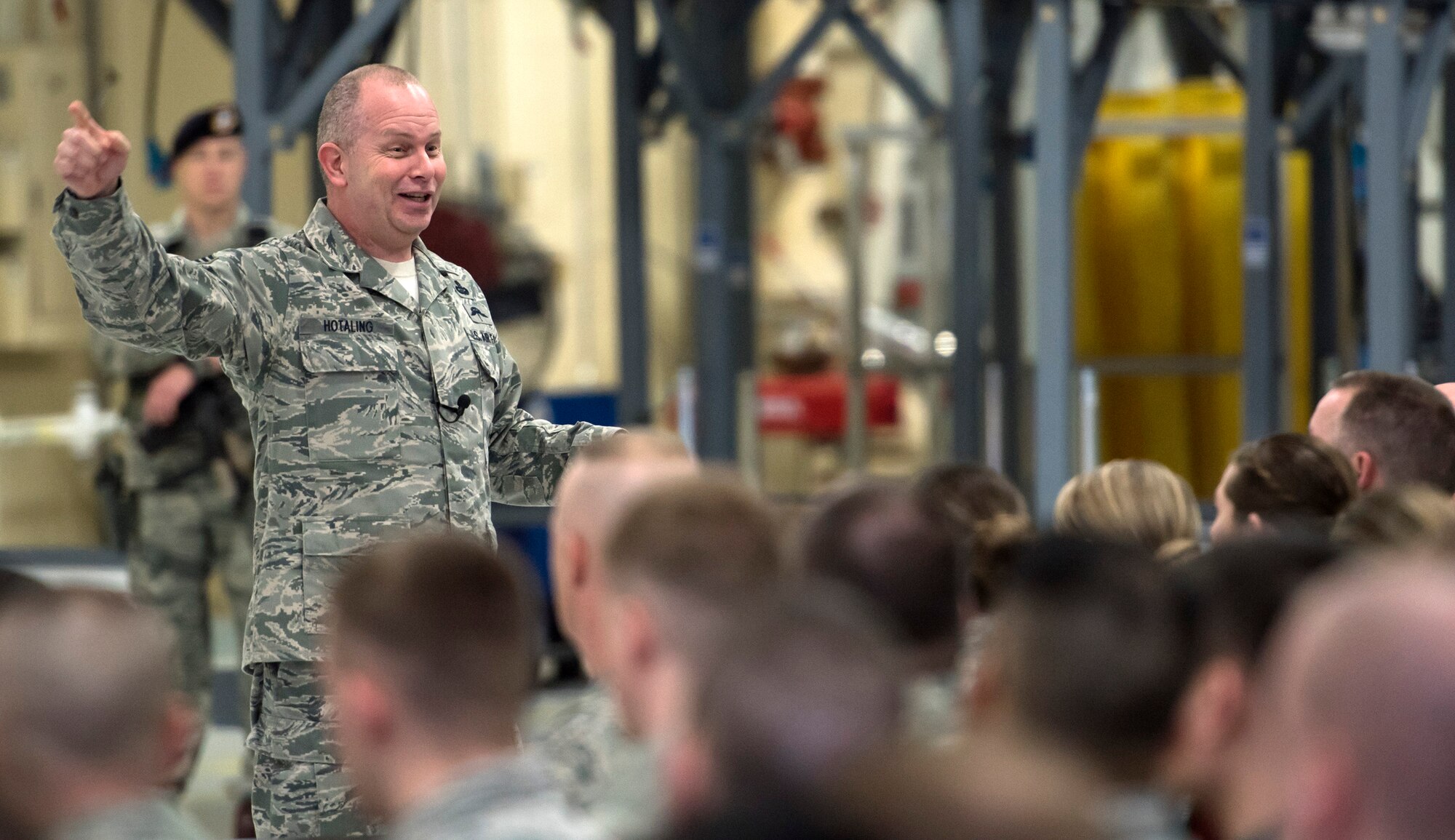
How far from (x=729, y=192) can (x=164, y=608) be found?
4.33m

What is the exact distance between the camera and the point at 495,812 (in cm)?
193

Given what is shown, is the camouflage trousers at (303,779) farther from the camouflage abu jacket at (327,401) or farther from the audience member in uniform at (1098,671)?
the audience member in uniform at (1098,671)

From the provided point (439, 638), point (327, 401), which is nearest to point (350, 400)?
point (327, 401)

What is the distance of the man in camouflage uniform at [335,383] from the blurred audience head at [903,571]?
1.23 m

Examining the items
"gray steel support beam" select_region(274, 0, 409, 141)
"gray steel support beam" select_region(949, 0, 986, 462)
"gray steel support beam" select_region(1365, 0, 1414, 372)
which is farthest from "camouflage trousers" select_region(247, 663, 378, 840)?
"gray steel support beam" select_region(949, 0, 986, 462)

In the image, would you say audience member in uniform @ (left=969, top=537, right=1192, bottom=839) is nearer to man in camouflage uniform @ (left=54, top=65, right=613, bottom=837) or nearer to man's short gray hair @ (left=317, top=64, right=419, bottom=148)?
man in camouflage uniform @ (left=54, top=65, right=613, bottom=837)

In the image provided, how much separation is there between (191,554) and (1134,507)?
3628 mm

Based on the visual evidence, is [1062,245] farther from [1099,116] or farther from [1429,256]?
[1429,256]

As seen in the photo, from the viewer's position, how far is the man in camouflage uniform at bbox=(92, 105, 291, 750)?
19.9 ft

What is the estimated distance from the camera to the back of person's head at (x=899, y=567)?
2387 millimetres

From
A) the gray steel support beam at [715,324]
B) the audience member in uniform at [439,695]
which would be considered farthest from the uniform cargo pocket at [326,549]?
the gray steel support beam at [715,324]

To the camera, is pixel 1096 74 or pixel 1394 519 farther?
pixel 1096 74

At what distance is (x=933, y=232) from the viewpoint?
437 inches

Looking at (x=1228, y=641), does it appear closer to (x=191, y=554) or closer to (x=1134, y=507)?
(x=1134, y=507)
